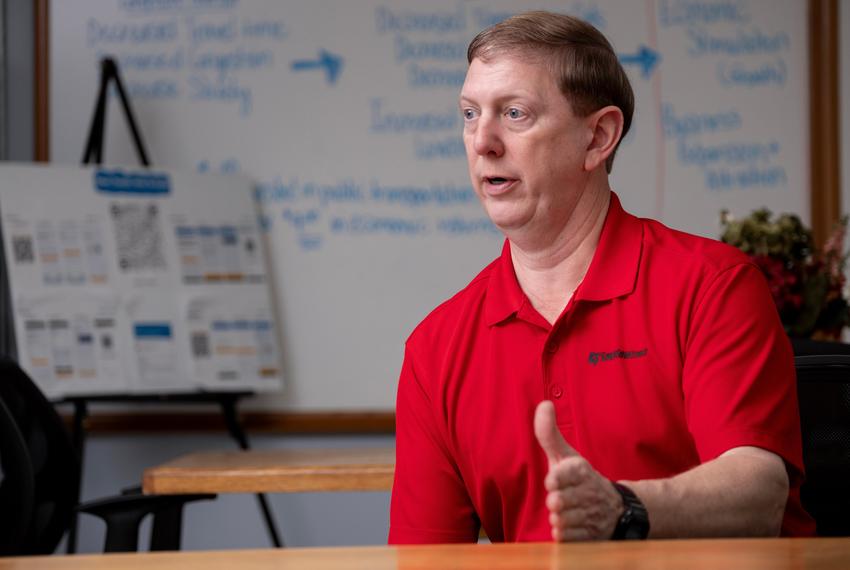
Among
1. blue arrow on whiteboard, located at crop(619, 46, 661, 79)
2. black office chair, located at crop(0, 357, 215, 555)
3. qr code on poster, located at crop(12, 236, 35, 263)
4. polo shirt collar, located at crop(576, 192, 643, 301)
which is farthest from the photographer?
blue arrow on whiteboard, located at crop(619, 46, 661, 79)

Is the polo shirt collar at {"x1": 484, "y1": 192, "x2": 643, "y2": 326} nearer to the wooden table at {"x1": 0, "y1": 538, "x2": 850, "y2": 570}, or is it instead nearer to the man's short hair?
the man's short hair

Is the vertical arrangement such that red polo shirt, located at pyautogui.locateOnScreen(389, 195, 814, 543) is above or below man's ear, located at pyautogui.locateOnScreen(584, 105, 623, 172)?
below

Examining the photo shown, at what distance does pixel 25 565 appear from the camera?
0.90 metres

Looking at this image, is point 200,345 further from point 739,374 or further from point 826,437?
point 739,374

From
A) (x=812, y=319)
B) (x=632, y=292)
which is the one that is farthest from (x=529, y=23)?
(x=812, y=319)

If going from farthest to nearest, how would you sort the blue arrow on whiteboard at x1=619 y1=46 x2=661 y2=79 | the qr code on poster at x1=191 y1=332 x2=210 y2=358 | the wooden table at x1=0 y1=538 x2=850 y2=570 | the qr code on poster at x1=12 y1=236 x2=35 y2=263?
the blue arrow on whiteboard at x1=619 y1=46 x2=661 y2=79
the qr code on poster at x1=191 y1=332 x2=210 y2=358
the qr code on poster at x1=12 y1=236 x2=35 y2=263
the wooden table at x1=0 y1=538 x2=850 y2=570

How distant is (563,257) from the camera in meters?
1.41

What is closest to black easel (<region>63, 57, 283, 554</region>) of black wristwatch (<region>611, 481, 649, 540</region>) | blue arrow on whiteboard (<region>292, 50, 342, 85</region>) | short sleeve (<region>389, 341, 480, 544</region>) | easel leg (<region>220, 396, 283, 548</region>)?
easel leg (<region>220, 396, 283, 548</region>)

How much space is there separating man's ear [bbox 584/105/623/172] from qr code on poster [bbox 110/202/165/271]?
7.16ft

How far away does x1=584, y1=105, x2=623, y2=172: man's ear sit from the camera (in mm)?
1390

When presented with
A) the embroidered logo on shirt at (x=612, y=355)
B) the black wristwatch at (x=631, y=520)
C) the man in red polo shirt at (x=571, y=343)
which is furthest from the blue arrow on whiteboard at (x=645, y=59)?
the black wristwatch at (x=631, y=520)

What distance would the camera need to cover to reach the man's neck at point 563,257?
4.55 feet

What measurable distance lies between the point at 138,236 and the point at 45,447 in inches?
47.1

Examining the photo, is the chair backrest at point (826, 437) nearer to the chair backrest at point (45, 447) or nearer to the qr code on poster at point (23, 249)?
the chair backrest at point (45, 447)
